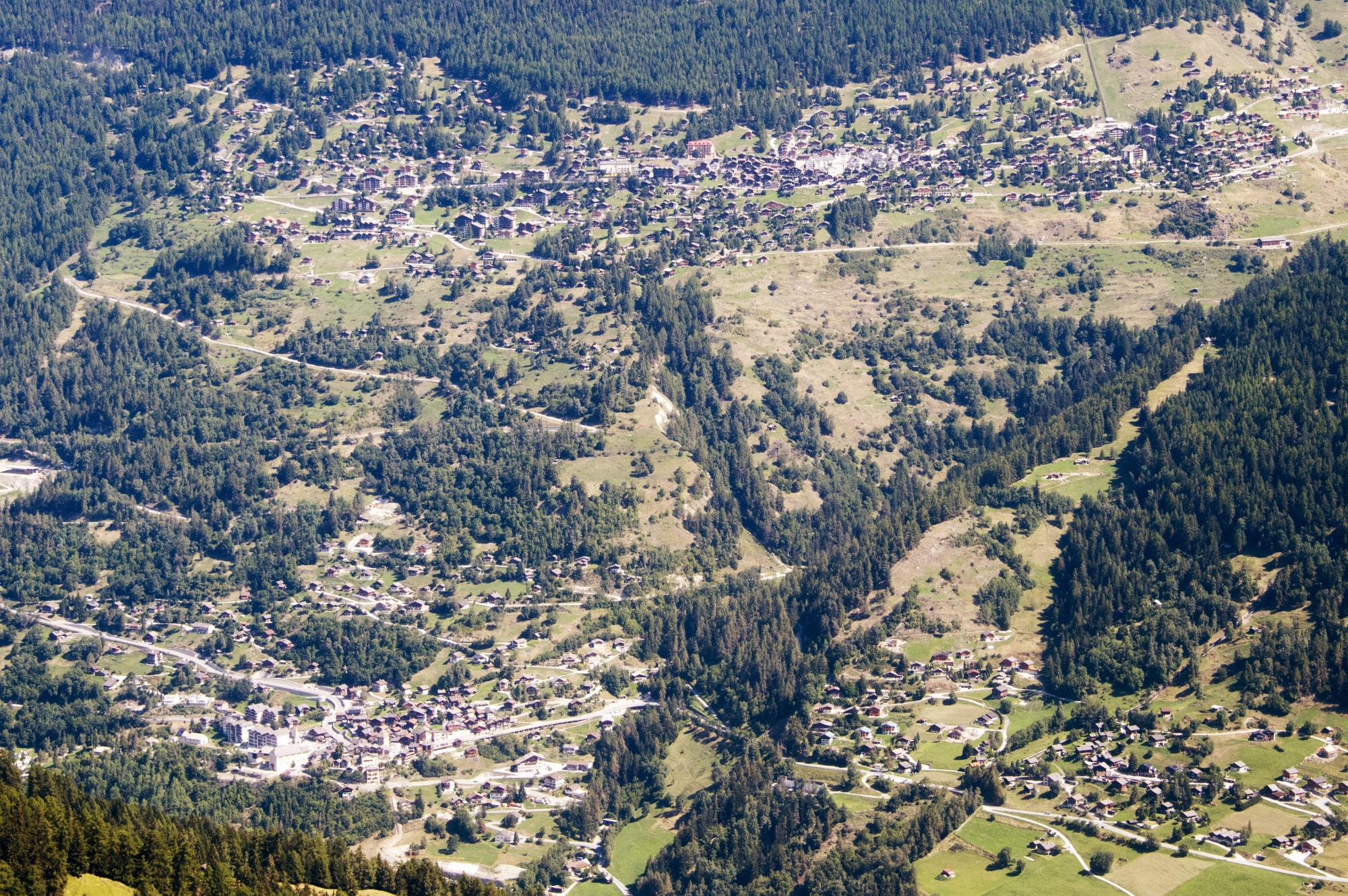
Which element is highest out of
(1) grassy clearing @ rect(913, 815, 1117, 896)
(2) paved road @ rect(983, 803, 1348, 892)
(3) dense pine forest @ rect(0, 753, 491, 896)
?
(3) dense pine forest @ rect(0, 753, 491, 896)

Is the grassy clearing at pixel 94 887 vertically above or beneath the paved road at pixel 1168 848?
above

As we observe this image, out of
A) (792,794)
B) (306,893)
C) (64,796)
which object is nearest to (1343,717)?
(792,794)

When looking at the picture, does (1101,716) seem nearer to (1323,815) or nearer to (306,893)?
(1323,815)

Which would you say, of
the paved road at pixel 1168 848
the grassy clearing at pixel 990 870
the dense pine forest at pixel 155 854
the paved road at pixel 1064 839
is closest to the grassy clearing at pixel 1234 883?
the paved road at pixel 1168 848

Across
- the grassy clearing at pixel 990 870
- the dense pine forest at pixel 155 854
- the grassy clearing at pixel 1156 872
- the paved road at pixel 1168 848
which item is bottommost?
the grassy clearing at pixel 990 870

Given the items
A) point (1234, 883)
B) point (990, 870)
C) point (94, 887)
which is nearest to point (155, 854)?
point (94, 887)

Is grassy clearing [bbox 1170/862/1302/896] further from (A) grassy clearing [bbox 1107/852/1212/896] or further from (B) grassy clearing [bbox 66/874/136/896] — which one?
(B) grassy clearing [bbox 66/874/136/896]

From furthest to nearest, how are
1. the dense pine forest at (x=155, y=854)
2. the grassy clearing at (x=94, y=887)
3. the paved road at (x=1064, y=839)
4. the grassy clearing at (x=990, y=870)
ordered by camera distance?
1. the grassy clearing at (x=990, y=870)
2. the paved road at (x=1064, y=839)
3. the grassy clearing at (x=94, y=887)
4. the dense pine forest at (x=155, y=854)

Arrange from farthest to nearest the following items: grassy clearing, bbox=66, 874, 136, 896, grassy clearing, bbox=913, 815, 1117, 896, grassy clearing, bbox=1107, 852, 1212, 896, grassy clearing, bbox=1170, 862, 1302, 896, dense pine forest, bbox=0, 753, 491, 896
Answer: grassy clearing, bbox=913, 815, 1117, 896
grassy clearing, bbox=1107, 852, 1212, 896
grassy clearing, bbox=1170, 862, 1302, 896
grassy clearing, bbox=66, 874, 136, 896
dense pine forest, bbox=0, 753, 491, 896

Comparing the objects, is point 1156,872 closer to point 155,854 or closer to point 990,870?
point 990,870

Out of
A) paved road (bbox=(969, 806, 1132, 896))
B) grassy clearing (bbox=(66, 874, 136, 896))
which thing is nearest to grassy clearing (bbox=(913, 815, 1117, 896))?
paved road (bbox=(969, 806, 1132, 896))

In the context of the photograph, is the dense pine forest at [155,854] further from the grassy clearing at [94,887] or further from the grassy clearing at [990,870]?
the grassy clearing at [990,870]
